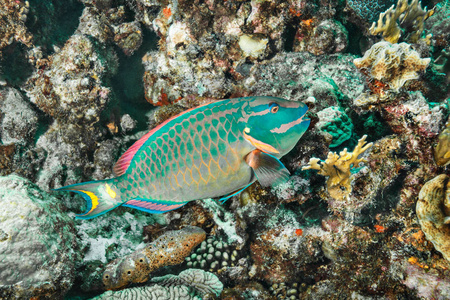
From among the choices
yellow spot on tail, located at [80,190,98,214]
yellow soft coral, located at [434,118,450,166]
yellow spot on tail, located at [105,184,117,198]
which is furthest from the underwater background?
yellow spot on tail, located at [105,184,117,198]

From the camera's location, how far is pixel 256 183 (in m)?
2.98

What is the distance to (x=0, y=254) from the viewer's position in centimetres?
243

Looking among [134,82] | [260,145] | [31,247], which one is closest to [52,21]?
[134,82]

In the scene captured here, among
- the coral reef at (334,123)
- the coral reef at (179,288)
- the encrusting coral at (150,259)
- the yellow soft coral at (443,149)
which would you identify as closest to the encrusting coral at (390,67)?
the coral reef at (334,123)

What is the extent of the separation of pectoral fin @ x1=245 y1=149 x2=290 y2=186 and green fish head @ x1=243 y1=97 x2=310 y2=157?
0.08 m

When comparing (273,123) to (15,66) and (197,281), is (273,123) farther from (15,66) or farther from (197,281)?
(15,66)

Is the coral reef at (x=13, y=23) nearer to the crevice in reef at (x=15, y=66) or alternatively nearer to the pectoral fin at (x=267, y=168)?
Result: the crevice in reef at (x=15, y=66)

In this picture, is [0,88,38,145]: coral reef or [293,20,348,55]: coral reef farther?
[293,20,348,55]: coral reef

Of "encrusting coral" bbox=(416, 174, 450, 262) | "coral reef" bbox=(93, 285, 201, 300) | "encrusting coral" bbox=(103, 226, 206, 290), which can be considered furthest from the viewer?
"encrusting coral" bbox=(103, 226, 206, 290)

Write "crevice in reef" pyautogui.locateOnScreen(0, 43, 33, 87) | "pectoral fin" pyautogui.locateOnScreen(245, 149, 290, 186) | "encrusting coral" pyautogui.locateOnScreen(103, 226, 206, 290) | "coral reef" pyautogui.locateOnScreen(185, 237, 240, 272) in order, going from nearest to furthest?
"pectoral fin" pyautogui.locateOnScreen(245, 149, 290, 186) < "encrusting coral" pyautogui.locateOnScreen(103, 226, 206, 290) < "coral reef" pyautogui.locateOnScreen(185, 237, 240, 272) < "crevice in reef" pyautogui.locateOnScreen(0, 43, 33, 87)

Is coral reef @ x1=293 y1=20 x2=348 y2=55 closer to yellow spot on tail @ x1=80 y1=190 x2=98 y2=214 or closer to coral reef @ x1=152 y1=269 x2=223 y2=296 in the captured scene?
coral reef @ x1=152 y1=269 x2=223 y2=296

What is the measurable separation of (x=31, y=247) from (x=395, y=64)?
486cm

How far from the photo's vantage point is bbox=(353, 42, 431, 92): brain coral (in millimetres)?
3299

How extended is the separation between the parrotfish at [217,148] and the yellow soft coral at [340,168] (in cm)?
82
